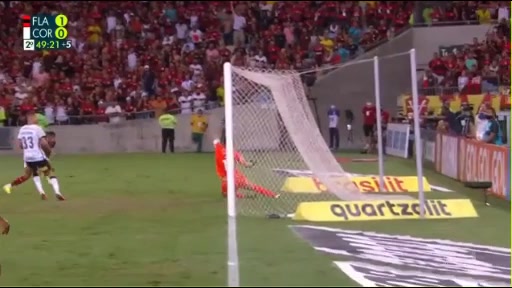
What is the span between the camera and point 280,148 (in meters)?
19.1

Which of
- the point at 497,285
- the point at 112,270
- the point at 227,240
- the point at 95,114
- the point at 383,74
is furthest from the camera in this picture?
the point at 383,74

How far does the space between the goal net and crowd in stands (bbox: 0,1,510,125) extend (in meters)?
14.0

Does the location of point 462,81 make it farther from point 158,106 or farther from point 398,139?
point 158,106

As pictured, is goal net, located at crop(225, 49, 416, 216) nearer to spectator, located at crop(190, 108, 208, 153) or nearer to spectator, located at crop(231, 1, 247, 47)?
spectator, located at crop(190, 108, 208, 153)

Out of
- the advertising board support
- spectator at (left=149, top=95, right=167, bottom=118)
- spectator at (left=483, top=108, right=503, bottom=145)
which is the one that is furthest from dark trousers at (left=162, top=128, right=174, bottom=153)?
spectator at (left=483, top=108, right=503, bottom=145)

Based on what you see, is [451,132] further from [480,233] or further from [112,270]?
[112,270]

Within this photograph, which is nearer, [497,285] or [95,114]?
[497,285]

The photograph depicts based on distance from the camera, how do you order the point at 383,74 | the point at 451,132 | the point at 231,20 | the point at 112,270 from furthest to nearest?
1. the point at 231,20
2. the point at 383,74
3. the point at 451,132
4. the point at 112,270

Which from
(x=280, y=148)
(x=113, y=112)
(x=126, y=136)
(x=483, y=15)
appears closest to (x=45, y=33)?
(x=280, y=148)

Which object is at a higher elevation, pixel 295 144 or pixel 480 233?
pixel 295 144

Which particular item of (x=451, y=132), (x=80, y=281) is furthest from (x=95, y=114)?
(x=80, y=281)

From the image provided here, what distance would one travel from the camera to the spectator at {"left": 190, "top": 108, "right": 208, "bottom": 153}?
35375 mm

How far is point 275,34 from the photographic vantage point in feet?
129

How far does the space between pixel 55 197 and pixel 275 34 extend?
20522 mm
